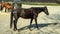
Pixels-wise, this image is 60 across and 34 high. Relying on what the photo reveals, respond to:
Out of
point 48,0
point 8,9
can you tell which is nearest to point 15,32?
point 8,9

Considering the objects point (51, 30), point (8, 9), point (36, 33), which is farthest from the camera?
point (8, 9)

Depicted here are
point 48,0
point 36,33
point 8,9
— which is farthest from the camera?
point 48,0

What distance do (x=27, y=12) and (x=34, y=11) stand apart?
43cm

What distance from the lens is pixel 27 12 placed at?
12.6m

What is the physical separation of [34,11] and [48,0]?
29.5m

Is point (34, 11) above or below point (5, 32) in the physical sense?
above

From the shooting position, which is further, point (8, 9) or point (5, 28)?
point (8, 9)

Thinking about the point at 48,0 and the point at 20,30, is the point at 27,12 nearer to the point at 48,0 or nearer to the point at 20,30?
the point at 20,30

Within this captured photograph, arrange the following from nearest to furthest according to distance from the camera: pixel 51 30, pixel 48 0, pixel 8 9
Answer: pixel 51 30, pixel 8 9, pixel 48 0

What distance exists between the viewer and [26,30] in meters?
12.7

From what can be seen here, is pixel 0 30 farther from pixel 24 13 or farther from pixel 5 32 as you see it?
pixel 24 13

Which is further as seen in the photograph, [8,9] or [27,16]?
[8,9]

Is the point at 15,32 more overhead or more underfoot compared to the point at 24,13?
more underfoot

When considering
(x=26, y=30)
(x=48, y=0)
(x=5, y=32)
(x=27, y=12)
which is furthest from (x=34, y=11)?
(x=48, y=0)
